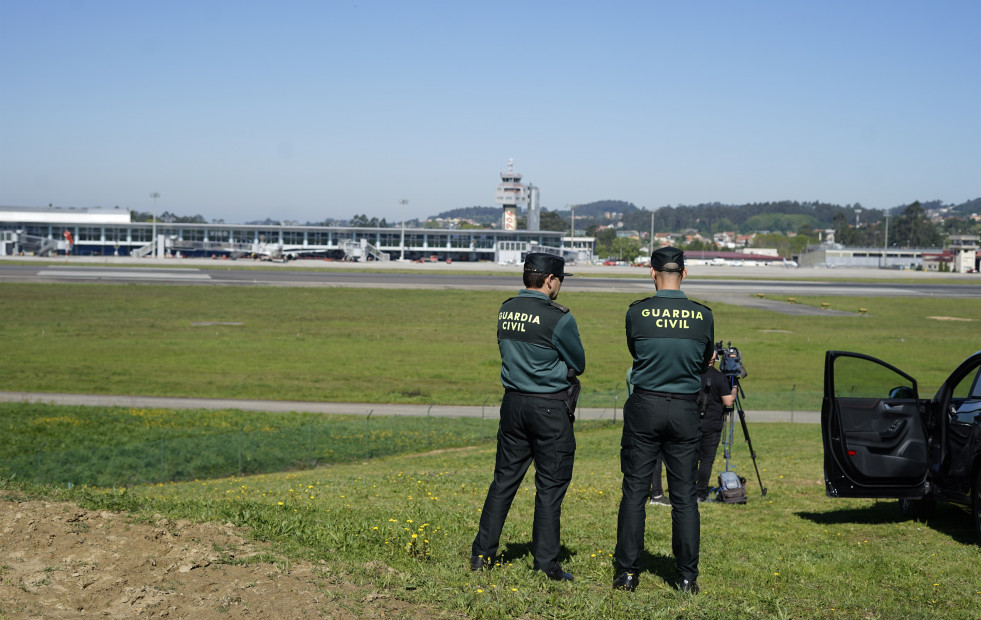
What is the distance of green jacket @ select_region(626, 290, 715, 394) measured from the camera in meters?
6.38

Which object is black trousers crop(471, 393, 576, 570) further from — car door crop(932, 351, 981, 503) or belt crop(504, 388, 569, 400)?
car door crop(932, 351, 981, 503)

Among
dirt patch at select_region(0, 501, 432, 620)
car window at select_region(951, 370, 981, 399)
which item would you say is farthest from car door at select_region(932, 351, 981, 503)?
dirt patch at select_region(0, 501, 432, 620)

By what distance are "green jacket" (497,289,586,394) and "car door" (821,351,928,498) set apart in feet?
12.4

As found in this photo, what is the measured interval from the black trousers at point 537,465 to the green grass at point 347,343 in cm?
2024

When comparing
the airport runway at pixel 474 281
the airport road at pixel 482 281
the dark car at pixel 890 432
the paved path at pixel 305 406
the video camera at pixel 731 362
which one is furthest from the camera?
the airport road at pixel 482 281

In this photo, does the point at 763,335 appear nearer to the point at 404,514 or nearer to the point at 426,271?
the point at 404,514

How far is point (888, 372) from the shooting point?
9.04 metres

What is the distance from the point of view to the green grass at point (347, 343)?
30.2 metres

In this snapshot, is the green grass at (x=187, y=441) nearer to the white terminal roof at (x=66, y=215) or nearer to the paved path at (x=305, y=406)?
the paved path at (x=305, y=406)

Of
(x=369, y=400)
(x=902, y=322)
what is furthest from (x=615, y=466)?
(x=902, y=322)

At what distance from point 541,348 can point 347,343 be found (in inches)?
1460

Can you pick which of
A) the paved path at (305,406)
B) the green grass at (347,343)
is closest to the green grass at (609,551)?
the paved path at (305,406)

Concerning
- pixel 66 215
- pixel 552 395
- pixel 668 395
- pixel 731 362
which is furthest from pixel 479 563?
pixel 66 215

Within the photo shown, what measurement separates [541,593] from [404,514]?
306 centimetres
